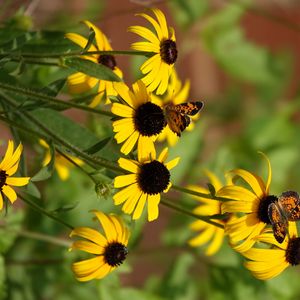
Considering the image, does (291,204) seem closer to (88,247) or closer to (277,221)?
(277,221)

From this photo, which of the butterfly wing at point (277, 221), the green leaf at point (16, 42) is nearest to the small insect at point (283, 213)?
the butterfly wing at point (277, 221)

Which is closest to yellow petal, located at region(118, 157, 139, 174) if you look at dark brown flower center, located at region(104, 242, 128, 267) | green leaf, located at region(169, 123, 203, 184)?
dark brown flower center, located at region(104, 242, 128, 267)

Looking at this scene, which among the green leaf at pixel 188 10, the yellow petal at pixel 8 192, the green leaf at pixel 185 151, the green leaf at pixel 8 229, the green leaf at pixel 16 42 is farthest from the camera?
the green leaf at pixel 188 10

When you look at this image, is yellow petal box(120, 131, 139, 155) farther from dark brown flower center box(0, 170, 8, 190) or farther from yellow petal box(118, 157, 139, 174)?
dark brown flower center box(0, 170, 8, 190)

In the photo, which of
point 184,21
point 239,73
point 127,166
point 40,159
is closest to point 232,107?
point 239,73

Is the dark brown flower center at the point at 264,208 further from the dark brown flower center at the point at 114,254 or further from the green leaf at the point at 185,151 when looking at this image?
the green leaf at the point at 185,151

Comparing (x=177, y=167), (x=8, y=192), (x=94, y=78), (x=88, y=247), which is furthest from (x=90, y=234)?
(x=177, y=167)
